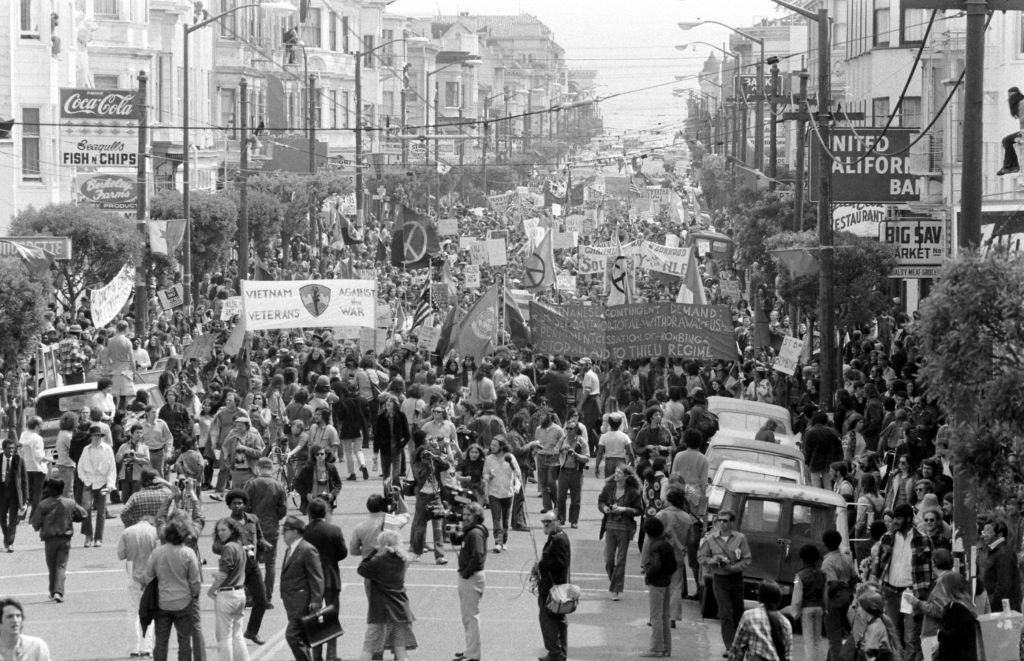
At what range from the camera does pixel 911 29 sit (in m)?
49.6

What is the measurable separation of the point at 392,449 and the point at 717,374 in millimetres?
7647

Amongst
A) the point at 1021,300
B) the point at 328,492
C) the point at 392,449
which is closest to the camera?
the point at 1021,300

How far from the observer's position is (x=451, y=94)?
175000 millimetres

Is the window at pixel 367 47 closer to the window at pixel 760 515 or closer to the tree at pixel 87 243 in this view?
the tree at pixel 87 243

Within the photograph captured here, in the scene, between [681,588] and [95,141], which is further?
[95,141]

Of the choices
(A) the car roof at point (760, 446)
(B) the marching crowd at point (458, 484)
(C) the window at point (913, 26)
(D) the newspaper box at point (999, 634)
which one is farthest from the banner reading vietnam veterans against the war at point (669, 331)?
(C) the window at point (913, 26)

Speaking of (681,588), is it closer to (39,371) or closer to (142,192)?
(39,371)

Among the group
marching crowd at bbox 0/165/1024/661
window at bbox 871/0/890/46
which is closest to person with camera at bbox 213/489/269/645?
marching crowd at bbox 0/165/1024/661

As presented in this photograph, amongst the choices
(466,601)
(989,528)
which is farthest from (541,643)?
Answer: (989,528)

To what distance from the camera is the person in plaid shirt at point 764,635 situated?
12516 mm

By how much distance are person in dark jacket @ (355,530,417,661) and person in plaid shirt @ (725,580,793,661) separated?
273 cm

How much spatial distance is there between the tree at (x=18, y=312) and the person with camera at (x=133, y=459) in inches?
257

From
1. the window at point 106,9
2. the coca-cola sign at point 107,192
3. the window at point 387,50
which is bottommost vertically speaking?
the coca-cola sign at point 107,192

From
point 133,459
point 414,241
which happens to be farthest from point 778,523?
point 414,241
